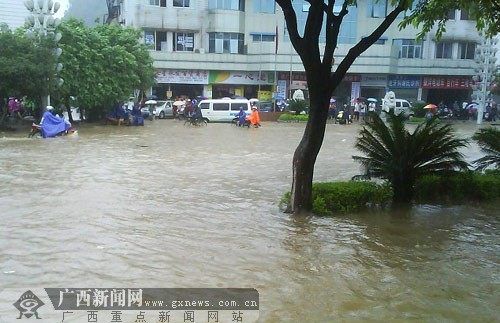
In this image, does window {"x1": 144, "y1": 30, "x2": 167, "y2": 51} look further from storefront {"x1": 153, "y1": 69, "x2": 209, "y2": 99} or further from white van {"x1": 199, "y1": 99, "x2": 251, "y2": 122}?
white van {"x1": 199, "y1": 99, "x2": 251, "y2": 122}

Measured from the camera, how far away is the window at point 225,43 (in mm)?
44656

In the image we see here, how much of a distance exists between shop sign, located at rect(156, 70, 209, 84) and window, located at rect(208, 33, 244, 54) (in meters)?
2.23

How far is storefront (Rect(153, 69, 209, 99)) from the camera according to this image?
1725 inches

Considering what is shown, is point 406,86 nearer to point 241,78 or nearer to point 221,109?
point 241,78

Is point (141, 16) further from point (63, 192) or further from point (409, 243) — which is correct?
point (409, 243)

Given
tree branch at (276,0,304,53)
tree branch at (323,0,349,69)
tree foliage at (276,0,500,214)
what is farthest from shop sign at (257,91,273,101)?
tree branch at (276,0,304,53)

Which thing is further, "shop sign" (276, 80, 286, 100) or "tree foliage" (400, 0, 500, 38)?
"shop sign" (276, 80, 286, 100)

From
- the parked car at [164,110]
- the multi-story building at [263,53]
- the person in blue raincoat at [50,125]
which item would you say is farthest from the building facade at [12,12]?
the person in blue raincoat at [50,125]

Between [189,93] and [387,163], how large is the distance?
37.8 metres

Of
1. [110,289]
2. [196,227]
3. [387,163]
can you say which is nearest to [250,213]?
[196,227]

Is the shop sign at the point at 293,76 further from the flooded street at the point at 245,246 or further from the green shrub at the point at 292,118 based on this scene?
the flooded street at the point at 245,246

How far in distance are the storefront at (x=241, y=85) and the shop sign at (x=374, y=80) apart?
26.4ft

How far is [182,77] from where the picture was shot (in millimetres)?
44188

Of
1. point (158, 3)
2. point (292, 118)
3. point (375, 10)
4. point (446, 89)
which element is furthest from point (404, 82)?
point (158, 3)
